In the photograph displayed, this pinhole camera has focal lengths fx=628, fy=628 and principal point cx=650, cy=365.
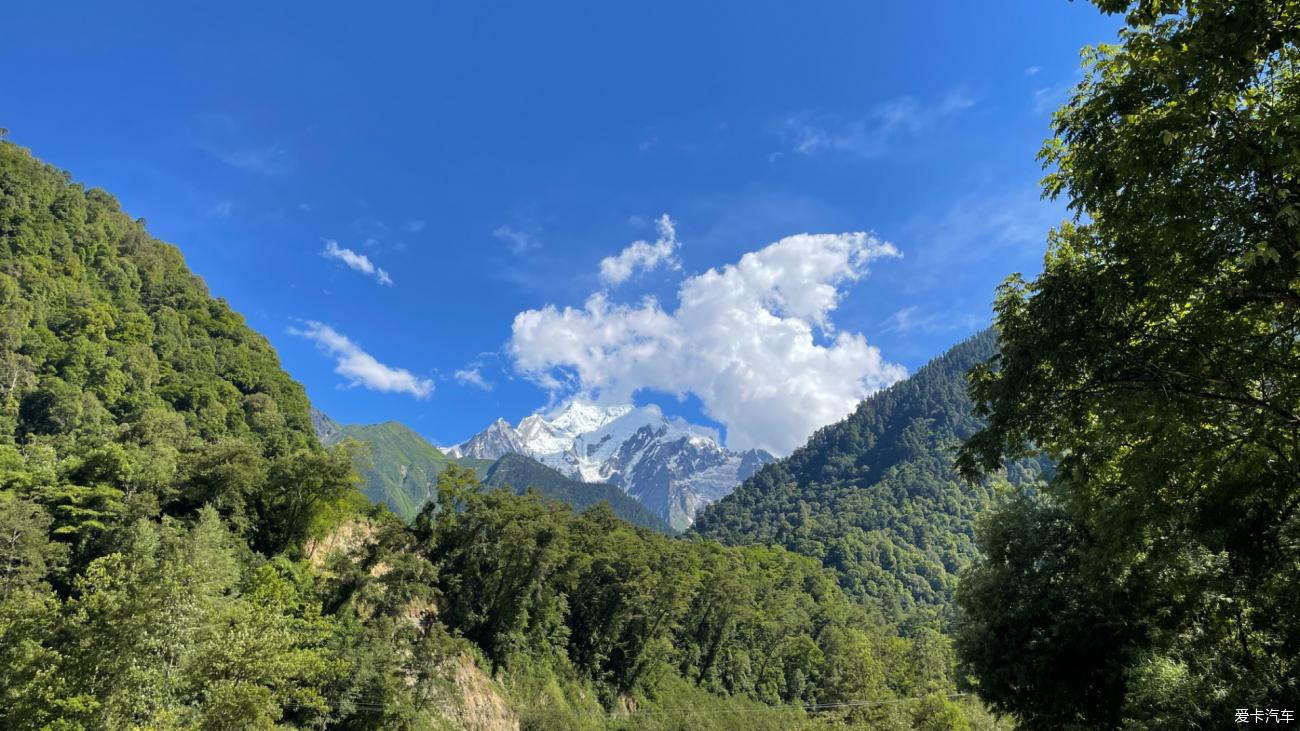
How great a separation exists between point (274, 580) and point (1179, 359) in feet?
138

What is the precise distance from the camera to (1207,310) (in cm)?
877

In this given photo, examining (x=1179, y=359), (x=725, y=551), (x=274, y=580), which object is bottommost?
(x=725, y=551)

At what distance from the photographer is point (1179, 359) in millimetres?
9414

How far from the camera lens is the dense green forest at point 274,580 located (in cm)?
2167

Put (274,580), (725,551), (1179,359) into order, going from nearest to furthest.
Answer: (1179,359), (274,580), (725,551)

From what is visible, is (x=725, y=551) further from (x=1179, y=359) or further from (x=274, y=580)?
(x=1179, y=359)

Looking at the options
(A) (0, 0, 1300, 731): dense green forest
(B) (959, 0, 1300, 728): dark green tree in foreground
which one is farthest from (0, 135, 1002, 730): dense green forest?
(B) (959, 0, 1300, 728): dark green tree in foreground

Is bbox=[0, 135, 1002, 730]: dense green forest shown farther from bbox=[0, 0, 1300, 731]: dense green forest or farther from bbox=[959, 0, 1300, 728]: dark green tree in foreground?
bbox=[959, 0, 1300, 728]: dark green tree in foreground

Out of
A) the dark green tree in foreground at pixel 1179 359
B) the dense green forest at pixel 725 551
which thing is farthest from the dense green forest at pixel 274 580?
the dark green tree in foreground at pixel 1179 359

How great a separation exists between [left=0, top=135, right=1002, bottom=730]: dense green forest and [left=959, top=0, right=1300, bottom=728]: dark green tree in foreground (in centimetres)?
2577

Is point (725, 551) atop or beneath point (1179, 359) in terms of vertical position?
beneath

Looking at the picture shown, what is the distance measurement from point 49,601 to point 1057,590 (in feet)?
102

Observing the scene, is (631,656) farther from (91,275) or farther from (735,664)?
(91,275)

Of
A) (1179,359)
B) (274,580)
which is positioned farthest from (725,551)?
(1179,359)
